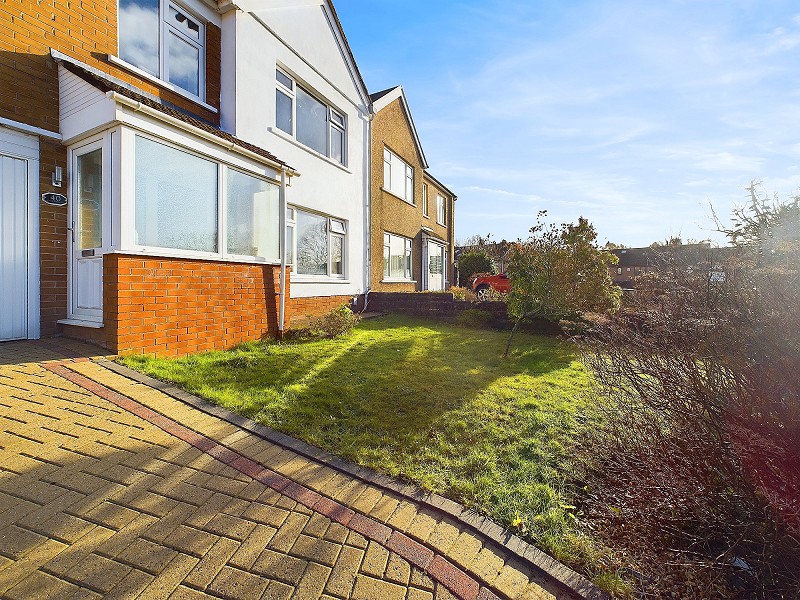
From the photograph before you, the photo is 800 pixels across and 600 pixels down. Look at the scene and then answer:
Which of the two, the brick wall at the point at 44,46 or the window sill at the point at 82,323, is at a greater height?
the brick wall at the point at 44,46

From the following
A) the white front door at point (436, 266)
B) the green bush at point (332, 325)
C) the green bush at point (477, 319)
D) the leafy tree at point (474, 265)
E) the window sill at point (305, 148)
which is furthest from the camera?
the leafy tree at point (474, 265)

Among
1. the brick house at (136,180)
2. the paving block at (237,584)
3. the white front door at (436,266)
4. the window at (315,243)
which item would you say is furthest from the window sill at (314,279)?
the white front door at (436,266)

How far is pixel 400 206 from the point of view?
16297 mm

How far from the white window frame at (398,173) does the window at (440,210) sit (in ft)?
13.0

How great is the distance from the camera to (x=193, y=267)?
5.82m

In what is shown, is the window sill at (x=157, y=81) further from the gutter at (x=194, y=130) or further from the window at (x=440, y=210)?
the window at (x=440, y=210)

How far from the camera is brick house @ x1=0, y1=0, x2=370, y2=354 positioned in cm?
510

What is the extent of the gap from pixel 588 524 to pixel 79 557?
111 inches

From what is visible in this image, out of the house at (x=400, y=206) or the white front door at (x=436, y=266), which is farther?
the white front door at (x=436, y=266)

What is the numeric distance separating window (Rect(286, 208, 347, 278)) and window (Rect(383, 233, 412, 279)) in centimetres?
315

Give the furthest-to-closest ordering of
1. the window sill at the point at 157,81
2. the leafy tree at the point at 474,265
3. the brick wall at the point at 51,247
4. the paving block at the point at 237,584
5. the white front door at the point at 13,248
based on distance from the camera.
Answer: the leafy tree at the point at 474,265
the window sill at the point at 157,81
the brick wall at the point at 51,247
the white front door at the point at 13,248
the paving block at the point at 237,584

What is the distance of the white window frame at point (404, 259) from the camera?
594 inches

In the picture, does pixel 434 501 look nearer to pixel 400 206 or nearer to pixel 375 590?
pixel 375 590

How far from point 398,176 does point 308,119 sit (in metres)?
6.24
